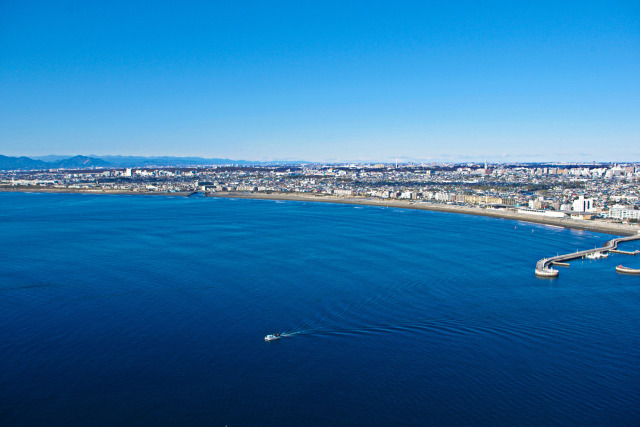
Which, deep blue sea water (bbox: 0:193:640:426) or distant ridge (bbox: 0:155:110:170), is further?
distant ridge (bbox: 0:155:110:170)

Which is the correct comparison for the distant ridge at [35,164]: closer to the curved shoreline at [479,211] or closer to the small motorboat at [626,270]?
the curved shoreline at [479,211]

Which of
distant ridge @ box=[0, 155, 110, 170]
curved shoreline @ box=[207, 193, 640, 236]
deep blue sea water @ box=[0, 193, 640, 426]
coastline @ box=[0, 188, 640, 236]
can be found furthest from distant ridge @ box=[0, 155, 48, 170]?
deep blue sea water @ box=[0, 193, 640, 426]

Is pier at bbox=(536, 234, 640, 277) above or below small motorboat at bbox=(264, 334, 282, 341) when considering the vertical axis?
above

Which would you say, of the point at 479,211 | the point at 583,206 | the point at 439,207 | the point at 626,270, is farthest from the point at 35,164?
the point at 626,270

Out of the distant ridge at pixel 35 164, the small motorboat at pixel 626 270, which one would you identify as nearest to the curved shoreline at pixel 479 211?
the small motorboat at pixel 626 270

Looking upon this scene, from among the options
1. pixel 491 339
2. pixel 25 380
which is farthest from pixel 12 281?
pixel 491 339

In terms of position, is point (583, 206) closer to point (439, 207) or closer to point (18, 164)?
point (439, 207)

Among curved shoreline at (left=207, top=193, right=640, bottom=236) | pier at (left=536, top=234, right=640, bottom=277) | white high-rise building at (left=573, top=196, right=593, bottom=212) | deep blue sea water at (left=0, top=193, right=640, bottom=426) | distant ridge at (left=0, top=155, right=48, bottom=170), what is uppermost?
distant ridge at (left=0, top=155, right=48, bottom=170)

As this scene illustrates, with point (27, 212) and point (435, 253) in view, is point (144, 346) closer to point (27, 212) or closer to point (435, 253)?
point (435, 253)

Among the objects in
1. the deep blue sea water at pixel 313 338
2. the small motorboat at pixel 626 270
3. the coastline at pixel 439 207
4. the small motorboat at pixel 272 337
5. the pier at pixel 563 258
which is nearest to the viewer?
the deep blue sea water at pixel 313 338

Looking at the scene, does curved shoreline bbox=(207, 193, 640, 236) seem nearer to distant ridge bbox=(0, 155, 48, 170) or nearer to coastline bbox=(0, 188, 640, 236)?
coastline bbox=(0, 188, 640, 236)
